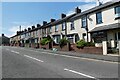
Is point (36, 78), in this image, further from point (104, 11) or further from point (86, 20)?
point (86, 20)

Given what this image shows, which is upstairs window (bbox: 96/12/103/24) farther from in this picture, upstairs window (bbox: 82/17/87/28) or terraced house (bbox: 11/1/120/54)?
upstairs window (bbox: 82/17/87/28)

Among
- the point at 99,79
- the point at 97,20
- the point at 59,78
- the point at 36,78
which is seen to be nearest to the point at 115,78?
the point at 99,79

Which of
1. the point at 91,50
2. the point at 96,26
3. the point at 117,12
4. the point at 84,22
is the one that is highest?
the point at 117,12

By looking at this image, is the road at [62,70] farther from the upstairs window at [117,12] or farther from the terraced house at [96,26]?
the upstairs window at [117,12]

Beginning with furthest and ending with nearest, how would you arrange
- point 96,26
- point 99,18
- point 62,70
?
point 96,26 < point 99,18 < point 62,70

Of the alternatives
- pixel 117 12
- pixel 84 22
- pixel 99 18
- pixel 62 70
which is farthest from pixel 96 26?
pixel 62 70

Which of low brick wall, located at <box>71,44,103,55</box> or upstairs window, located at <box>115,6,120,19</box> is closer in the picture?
low brick wall, located at <box>71,44,103,55</box>

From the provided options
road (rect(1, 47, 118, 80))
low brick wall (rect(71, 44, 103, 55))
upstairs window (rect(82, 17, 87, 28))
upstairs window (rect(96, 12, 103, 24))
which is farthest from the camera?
upstairs window (rect(82, 17, 87, 28))

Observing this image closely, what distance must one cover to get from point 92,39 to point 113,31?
5588 mm

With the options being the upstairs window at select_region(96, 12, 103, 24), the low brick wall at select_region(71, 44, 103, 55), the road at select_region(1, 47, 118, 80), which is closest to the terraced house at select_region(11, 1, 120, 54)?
the upstairs window at select_region(96, 12, 103, 24)

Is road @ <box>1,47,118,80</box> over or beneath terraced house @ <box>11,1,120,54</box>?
beneath

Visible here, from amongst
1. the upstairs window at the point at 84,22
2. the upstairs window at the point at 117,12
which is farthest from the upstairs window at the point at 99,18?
the upstairs window at the point at 84,22

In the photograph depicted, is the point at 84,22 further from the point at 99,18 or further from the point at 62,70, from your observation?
the point at 62,70

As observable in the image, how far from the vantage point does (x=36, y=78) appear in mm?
9047
